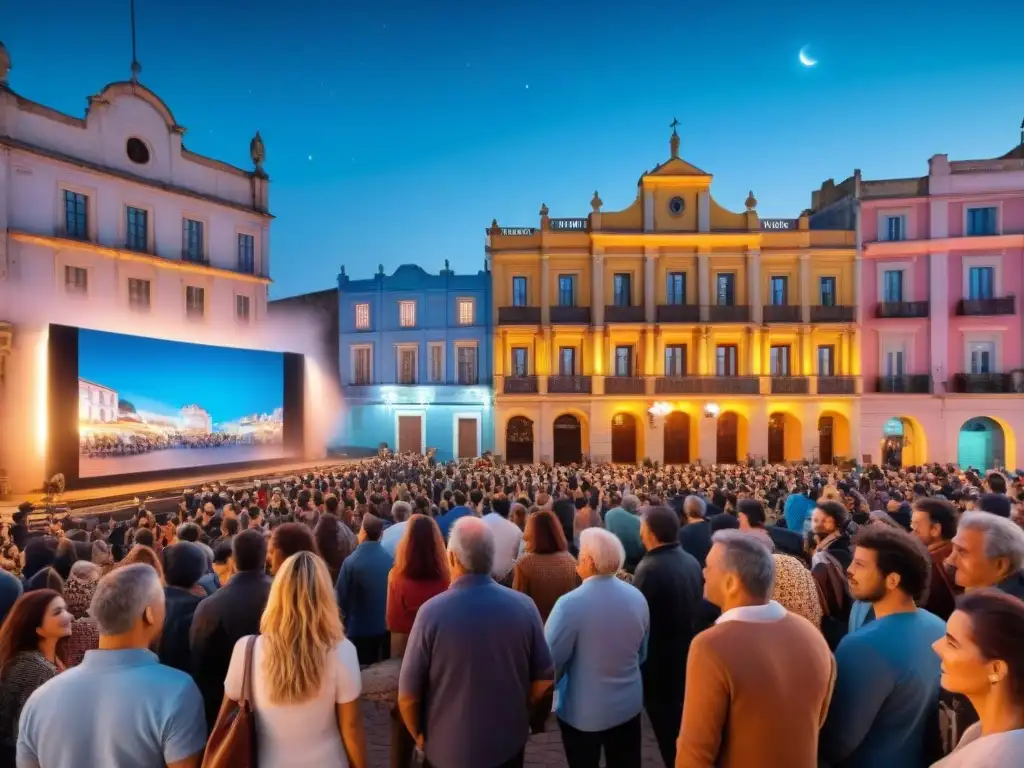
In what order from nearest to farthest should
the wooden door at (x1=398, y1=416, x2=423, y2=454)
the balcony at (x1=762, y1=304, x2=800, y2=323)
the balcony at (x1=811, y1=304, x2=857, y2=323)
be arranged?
the balcony at (x1=811, y1=304, x2=857, y2=323)
the balcony at (x1=762, y1=304, x2=800, y2=323)
the wooden door at (x1=398, y1=416, x2=423, y2=454)

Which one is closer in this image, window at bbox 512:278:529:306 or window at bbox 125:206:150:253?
window at bbox 125:206:150:253

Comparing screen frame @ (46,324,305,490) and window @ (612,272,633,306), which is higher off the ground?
window @ (612,272,633,306)

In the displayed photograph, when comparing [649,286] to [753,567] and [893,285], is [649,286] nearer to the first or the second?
[893,285]

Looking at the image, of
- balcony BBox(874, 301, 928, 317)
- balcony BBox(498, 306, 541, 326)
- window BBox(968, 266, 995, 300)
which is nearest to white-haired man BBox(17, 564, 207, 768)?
balcony BBox(498, 306, 541, 326)

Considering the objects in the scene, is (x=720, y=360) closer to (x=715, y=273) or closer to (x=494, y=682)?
(x=715, y=273)

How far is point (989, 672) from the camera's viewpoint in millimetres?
1884

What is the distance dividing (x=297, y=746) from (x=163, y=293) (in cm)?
2511

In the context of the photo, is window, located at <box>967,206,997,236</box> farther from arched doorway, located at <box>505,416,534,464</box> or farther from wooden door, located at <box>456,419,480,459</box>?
wooden door, located at <box>456,419,480,459</box>

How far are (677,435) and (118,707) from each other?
91.4 feet

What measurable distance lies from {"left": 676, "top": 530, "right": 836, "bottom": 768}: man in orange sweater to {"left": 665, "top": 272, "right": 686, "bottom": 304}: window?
1035 inches

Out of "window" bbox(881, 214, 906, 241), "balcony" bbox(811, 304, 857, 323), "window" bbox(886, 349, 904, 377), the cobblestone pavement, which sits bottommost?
the cobblestone pavement

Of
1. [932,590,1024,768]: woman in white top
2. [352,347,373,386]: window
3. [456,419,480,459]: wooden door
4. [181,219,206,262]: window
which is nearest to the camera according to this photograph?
[932,590,1024,768]: woman in white top

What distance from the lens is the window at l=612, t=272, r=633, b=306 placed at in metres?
27.6

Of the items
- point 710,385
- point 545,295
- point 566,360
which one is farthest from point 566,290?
point 710,385
